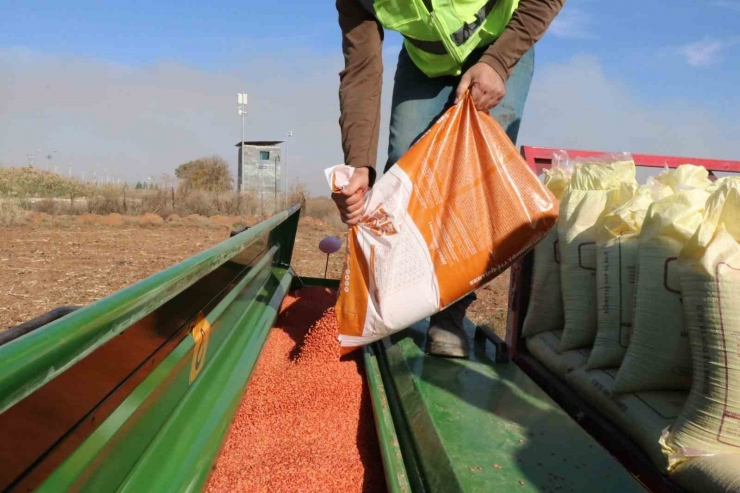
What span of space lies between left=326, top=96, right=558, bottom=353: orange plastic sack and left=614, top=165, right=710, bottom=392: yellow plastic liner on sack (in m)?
0.34

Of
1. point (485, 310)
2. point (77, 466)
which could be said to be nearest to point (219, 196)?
point (485, 310)

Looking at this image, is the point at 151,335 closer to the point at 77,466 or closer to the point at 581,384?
the point at 77,466

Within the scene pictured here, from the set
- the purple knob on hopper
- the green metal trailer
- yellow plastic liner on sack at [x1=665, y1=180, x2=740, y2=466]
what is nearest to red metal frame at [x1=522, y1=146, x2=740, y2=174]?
the green metal trailer

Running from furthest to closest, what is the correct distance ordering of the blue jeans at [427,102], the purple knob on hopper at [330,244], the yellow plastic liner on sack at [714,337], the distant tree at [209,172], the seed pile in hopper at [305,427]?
the distant tree at [209,172]
the purple knob on hopper at [330,244]
the blue jeans at [427,102]
the seed pile in hopper at [305,427]
the yellow plastic liner on sack at [714,337]

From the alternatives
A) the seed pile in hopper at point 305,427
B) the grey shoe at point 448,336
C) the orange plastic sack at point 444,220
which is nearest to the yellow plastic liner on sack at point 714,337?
the orange plastic sack at point 444,220

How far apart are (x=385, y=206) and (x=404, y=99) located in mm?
701

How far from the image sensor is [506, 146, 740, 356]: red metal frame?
247cm

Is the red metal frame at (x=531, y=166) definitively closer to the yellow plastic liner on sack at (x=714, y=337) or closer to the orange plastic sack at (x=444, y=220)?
the orange plastic sack at (x=444, y=220)

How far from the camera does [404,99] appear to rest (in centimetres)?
246

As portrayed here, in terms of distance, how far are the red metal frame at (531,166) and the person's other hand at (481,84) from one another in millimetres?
716

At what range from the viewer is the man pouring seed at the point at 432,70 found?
6.57 ft

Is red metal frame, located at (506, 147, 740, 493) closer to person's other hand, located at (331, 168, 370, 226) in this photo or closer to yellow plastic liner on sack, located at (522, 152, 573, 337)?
yellow plastic liner on sack, located at (522, 152, 573, 337)

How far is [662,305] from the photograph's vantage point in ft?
5.18

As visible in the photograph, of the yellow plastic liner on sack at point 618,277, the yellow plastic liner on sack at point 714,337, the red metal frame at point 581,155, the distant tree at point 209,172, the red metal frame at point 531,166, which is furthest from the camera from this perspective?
the distant tree at point 209,172
